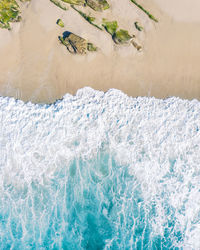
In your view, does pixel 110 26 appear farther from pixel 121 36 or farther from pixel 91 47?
pixel 91 47

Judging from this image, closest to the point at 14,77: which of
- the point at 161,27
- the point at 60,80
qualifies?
the point at 60,80

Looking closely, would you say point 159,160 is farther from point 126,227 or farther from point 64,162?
point 64,162

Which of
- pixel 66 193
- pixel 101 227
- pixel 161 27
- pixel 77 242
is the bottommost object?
pixel 77 242

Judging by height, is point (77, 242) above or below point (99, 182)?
below

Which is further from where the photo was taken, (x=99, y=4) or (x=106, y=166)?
(x=106, y=166)

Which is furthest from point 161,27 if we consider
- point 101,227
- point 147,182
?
point 101,227

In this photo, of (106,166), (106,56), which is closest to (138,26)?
(106,56)
